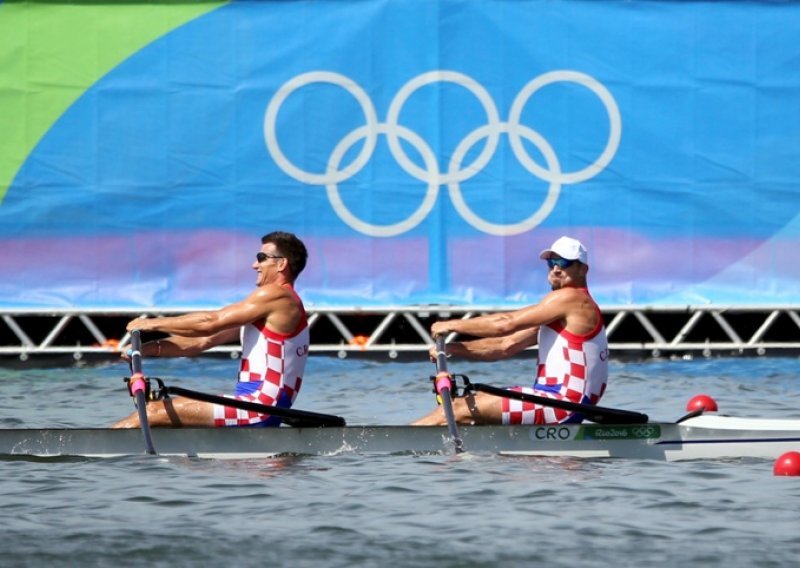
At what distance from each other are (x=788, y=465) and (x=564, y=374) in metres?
1.51

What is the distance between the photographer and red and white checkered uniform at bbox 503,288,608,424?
11.7 meters

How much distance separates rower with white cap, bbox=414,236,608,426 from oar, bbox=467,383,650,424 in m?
0.11

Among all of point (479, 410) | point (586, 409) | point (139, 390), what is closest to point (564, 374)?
point (586, 409)

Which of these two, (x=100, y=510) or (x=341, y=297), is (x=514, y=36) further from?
(x=100, y=510)

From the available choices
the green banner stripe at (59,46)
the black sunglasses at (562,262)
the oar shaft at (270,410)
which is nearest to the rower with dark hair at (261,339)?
the oar shaft at (270,410)

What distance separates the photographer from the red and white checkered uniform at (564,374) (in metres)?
11.7

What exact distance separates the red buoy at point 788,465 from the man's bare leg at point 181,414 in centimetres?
356

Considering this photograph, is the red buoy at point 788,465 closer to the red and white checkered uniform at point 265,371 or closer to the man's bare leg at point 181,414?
the red and white checkered uniform at point 265,371

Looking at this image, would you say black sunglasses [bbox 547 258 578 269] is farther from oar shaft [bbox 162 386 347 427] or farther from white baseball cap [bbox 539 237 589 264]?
oar shaft [bbox 162 386 347 427]

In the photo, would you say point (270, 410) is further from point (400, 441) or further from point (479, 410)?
point (479, 410)

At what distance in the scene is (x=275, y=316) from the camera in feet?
38.4

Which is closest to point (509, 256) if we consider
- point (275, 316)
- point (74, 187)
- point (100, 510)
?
point (74, 187)

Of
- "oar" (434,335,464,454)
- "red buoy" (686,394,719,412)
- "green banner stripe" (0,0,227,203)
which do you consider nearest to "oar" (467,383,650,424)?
"oar" (434,335,464,454)

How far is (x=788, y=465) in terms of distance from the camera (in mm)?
11312
